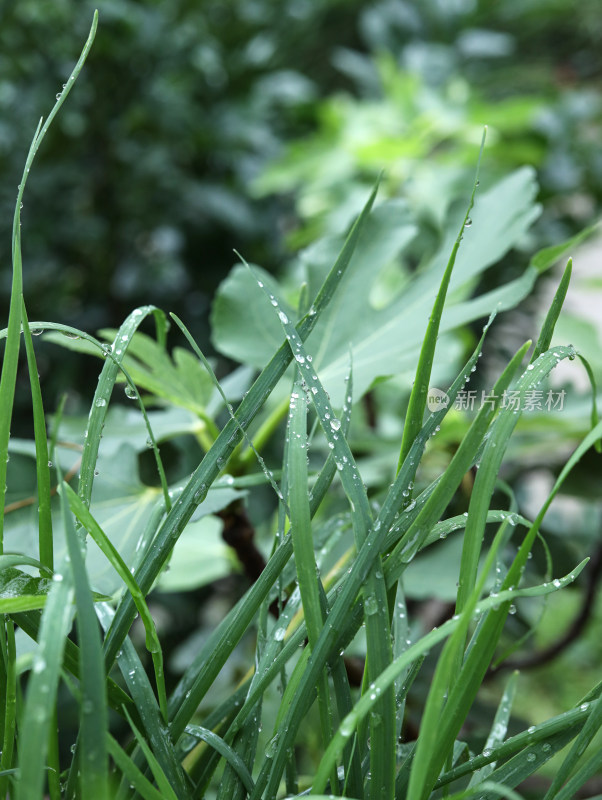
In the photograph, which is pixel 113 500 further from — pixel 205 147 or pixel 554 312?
pixel 205 147

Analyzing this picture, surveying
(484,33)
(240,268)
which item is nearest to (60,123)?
(240,268)

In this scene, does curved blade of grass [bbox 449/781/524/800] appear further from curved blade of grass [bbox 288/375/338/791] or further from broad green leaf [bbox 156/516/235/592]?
broad green leaf [bbox 156/516/235/592]

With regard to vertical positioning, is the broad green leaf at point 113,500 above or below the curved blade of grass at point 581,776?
above

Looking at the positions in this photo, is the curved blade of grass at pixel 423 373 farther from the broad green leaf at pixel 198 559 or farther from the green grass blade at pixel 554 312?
the broad green leaf at pixel 198 559

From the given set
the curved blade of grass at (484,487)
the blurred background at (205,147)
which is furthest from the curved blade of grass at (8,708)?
the blurred background at (205,147)

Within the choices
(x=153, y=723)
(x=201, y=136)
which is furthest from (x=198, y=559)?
(x=201, y=136)

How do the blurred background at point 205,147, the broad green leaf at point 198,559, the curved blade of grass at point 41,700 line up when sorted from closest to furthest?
1. the curved blade of grass at point 41,700
2. the broad green leaf at point 198,559
3. the blurred background at point 205,147

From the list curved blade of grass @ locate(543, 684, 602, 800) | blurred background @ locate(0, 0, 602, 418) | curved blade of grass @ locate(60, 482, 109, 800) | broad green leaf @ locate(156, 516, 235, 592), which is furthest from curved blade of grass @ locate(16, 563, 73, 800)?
blurred background @ locate(0, 0, 602, 418)
